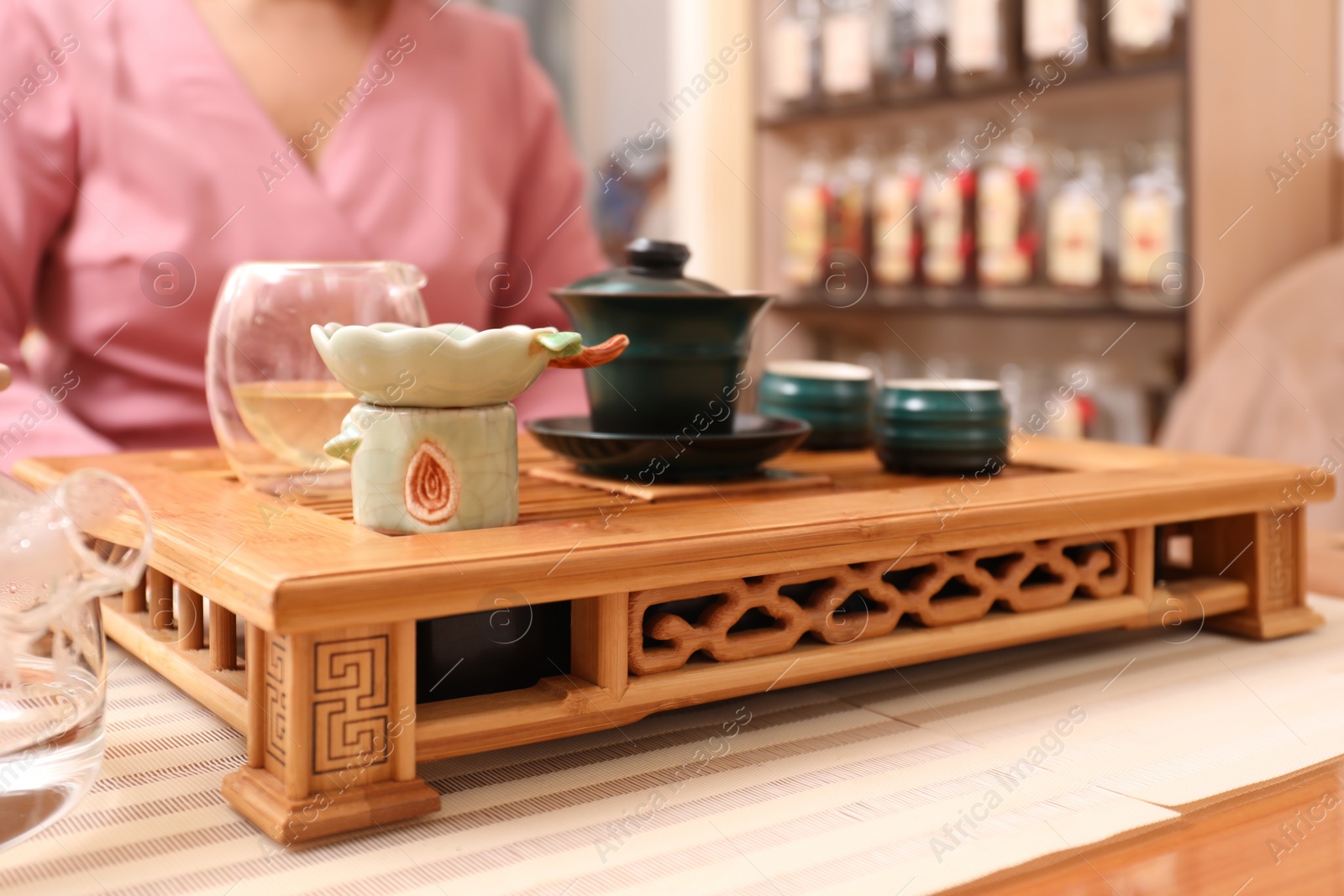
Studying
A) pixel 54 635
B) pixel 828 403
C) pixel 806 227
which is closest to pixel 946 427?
pixel 828 403

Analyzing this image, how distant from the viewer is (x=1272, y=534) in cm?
105

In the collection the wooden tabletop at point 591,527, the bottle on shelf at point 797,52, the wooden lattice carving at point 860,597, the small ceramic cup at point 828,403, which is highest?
the bottle on shelf at point 797,52

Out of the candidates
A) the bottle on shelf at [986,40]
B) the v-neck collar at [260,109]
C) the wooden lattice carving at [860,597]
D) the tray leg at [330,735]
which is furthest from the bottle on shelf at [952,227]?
the tray leg at [330,735]

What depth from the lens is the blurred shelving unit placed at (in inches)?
86.4

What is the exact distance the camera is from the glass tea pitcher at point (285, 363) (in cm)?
91

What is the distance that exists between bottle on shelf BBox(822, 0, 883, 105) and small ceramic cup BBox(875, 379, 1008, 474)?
2.01 meters

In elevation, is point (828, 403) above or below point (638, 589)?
above

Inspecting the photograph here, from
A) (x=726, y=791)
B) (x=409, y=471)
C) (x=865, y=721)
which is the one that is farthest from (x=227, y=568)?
(x=865, y=721)

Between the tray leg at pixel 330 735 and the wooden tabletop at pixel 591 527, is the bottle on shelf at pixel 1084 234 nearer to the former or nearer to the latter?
the wooden tabletop at pixel 591 527

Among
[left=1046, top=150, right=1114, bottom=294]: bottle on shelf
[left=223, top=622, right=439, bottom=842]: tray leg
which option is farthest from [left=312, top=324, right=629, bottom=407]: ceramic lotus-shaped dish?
[left=1046, top=150, right=1114, bottom=294]: bottle on shelf

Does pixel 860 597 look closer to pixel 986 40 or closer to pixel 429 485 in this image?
pixel 429 485

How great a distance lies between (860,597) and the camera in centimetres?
87

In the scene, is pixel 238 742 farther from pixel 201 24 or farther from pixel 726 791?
pixel 201 24

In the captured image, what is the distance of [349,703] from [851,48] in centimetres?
257
